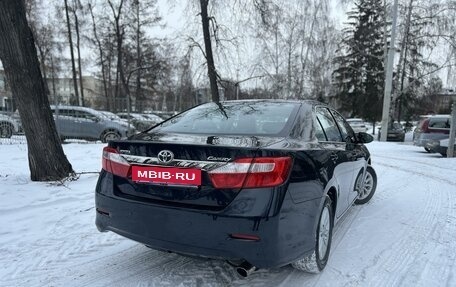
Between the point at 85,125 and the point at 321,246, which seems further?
the point at 85,125

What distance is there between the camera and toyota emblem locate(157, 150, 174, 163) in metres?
2.66

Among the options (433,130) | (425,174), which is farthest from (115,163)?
(433,130)

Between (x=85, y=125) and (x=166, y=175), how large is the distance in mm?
12983

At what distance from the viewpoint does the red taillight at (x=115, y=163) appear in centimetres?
288

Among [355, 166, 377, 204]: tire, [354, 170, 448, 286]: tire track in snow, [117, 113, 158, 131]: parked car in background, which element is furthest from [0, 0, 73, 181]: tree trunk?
[117, 113, 158, 131]: parked car in background

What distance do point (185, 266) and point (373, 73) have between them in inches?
1485

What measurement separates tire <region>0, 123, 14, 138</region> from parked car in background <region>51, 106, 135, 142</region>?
5.10 feet

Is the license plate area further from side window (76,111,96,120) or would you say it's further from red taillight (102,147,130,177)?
side window (76,111,96,120)

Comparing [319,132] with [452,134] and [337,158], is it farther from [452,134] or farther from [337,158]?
[452,134]

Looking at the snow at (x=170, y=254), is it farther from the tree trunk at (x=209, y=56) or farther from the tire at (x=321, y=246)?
the tree trunk at (x=209, y=56)

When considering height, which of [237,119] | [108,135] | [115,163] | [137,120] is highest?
[237,119]

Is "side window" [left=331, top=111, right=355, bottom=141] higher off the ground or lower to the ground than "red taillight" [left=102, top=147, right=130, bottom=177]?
higher

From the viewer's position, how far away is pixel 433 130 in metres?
13.9

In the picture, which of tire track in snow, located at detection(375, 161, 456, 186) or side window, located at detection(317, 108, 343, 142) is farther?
tire track in snow, located at detection(375, 161, 456, 186)
